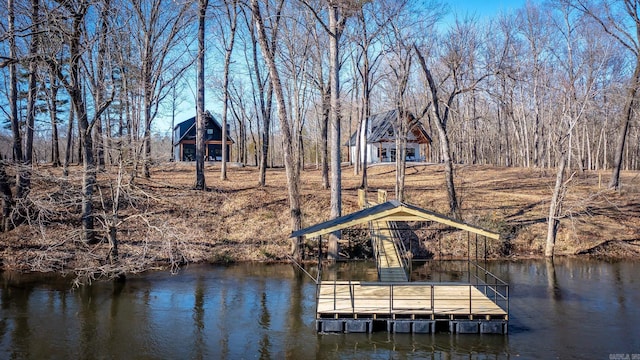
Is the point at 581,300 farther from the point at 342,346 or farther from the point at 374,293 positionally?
the point at 342,346

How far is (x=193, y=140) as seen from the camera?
5269 centimetres

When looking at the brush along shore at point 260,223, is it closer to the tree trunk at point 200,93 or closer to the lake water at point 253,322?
the tree trunk at point 200,93

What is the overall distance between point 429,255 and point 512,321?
10282 millimetres

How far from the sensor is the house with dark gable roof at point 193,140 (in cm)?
5272

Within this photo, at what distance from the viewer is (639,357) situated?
37.9ft

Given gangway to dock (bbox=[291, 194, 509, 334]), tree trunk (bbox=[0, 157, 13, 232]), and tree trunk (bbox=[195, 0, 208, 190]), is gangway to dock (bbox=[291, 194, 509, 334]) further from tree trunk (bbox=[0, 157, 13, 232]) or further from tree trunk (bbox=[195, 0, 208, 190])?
tree trunk (bbox=[195, 0, 208, 190])

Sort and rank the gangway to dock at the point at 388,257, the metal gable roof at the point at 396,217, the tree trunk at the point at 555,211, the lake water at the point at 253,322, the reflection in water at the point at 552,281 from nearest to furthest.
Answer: the lake water at the point at 253,322 → the metal gable roof at the point at 396,217 → the gangway to dock at the point at 388,257 → the reflection in water at the point at 552,281 → the tree trunk at the point at 555,211

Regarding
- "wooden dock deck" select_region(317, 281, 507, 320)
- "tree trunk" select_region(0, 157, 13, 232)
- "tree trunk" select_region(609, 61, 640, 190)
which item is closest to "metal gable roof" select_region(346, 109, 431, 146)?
"tree trunk" select_region(609, 61, 640, 190)

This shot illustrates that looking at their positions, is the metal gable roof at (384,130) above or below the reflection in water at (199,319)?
above

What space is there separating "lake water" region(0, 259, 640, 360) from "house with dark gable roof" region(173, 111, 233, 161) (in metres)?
33.3

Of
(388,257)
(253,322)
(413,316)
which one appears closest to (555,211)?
(388,257)

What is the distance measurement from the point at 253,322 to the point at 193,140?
40543mm

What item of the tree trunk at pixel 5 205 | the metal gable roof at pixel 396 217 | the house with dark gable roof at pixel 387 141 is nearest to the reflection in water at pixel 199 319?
the metal gable roof at pixel 396 217

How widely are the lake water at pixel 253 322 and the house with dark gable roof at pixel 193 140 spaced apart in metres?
33.3
